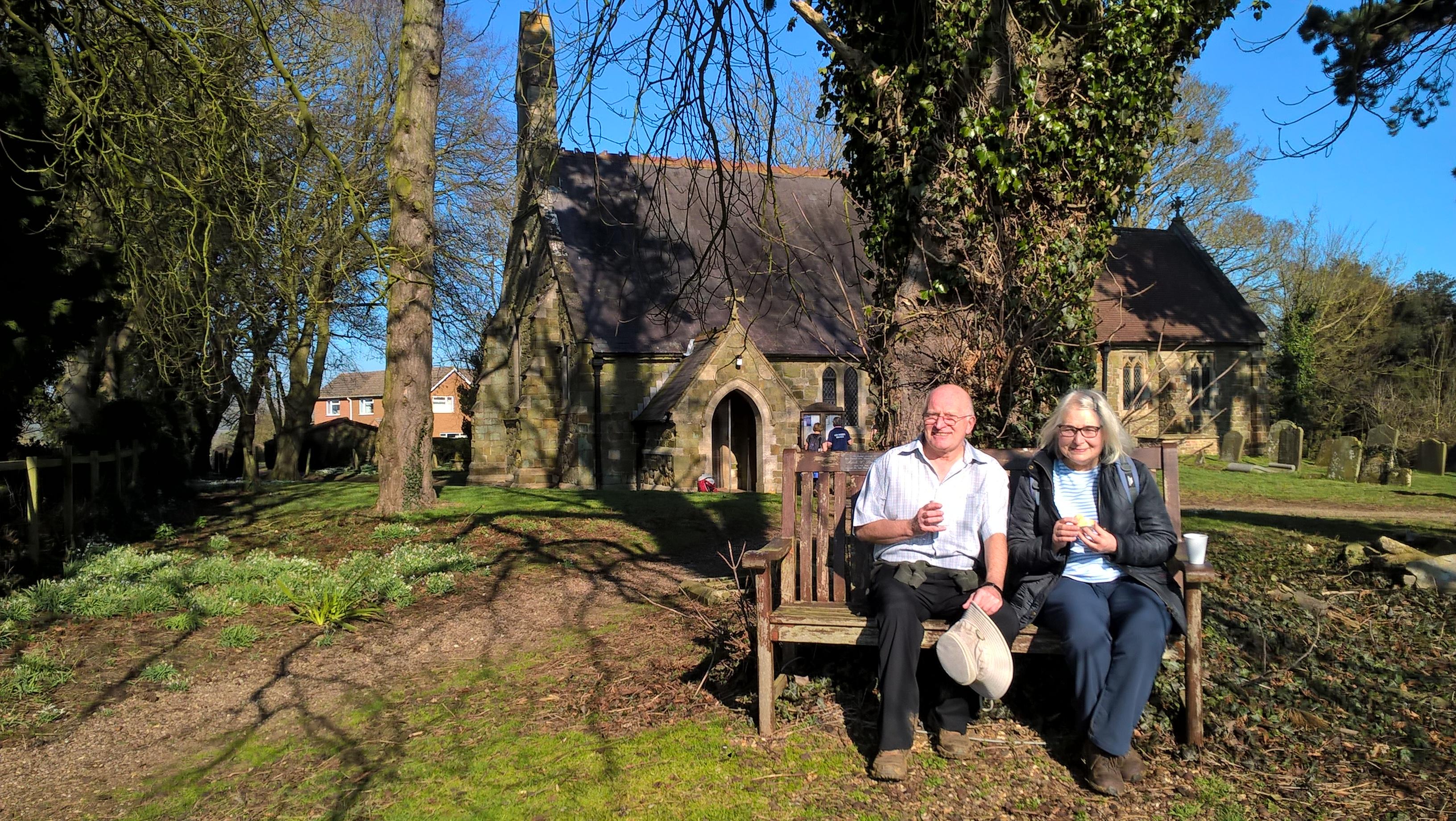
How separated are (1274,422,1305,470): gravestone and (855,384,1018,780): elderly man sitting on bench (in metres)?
25.1

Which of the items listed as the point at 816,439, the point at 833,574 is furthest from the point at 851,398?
the point at 833,574

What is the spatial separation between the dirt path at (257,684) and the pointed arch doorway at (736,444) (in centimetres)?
1492

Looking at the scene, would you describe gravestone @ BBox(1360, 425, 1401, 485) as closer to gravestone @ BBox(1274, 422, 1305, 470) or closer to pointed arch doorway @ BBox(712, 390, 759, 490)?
gravestone @ BBox(1274, 422, 1305, 470)

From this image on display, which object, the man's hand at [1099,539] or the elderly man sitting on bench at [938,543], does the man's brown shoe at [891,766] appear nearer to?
the elderly man sitting on bench at [938,543]

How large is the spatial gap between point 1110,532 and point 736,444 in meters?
20.7

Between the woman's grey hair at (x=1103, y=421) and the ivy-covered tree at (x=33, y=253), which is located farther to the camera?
the ivy-covered tree at (x=33, y=253)

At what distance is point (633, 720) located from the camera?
489 centimetres

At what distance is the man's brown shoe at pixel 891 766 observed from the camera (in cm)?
403

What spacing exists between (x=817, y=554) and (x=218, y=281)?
12.5 metres

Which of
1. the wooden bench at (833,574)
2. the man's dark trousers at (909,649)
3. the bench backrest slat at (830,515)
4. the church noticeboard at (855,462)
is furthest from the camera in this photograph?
the church noticeboard at (855,462)

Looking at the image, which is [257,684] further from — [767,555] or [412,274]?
[412,274]

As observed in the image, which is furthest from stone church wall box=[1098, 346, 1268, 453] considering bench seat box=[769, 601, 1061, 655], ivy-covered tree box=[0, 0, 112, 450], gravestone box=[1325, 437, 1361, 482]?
bench seat box=[769, 601, 1061, 655]

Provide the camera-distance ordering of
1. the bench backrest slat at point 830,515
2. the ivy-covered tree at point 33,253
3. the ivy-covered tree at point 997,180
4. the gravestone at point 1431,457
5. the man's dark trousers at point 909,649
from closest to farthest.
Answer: the man's dark trousers at point 909,649 < the bench backrest slat at point 830,515 < the ivy-covered tree at point 997,180 < the ivy-covered tree at point 33,253 < the gravestone at point 1431,457

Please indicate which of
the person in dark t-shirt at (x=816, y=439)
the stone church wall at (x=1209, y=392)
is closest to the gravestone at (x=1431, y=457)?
the stone church wall at (x=1209, y=392)
